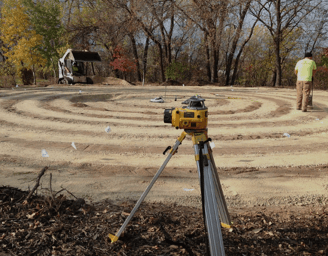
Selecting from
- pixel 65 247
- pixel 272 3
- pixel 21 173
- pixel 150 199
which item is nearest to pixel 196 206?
pixel 150 199

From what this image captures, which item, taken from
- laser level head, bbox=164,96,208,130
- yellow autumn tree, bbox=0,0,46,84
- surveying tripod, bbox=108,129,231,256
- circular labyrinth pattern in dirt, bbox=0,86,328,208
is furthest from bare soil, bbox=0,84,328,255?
yellow autumn tree, bbox=0,0,46,84

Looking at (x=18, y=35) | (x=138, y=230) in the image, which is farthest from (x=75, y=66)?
(x=138, y=230)

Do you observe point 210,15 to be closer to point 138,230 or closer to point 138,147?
point 138,147

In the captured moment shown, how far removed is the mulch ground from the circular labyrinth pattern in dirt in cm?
77

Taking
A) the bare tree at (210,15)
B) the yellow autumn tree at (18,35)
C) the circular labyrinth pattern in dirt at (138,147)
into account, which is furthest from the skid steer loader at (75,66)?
the circular labyrinth pattern in dirt at (138,147)

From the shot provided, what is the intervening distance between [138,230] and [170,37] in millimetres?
25348

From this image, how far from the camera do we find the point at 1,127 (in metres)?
8.13

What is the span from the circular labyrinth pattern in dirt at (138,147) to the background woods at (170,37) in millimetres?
14427

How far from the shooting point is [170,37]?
2641cm

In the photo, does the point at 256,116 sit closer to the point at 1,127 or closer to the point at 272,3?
the point at 1,127

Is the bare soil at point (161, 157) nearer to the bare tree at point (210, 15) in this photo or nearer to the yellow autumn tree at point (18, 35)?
the bare tree at point (210, 15)

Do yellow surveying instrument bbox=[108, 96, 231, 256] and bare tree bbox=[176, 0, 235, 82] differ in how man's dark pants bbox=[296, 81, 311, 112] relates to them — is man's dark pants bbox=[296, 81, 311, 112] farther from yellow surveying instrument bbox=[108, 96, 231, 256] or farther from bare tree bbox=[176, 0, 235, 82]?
bare tree bbox=[176, 0, 235, 82]

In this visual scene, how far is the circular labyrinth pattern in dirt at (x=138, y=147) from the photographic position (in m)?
4.55

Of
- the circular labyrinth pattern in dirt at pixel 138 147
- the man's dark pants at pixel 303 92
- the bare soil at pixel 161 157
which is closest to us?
the bare soil at pixel 161 157
